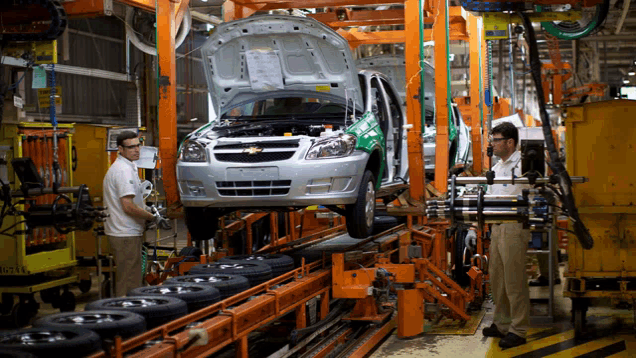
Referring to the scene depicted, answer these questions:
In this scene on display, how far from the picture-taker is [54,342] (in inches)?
157

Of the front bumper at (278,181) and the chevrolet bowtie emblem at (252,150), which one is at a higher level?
the chevrolet bowtie emblem at (252,150)

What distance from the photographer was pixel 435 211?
5.62 meters

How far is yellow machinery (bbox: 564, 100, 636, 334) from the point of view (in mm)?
7828

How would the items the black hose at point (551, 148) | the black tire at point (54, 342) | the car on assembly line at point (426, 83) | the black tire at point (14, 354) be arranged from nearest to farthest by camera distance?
the black tire at point (14, 354), the black tire at point (54, 342), the black hose at point (551, 148), the car on assembly line at point (426, 83)

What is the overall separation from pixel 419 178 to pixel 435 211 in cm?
309

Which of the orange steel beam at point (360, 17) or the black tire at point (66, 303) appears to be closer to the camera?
the black tire at point (66, 303)

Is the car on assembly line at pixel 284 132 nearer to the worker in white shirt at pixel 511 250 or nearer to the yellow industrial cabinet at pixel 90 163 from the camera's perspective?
the worker in white shirt at pixel 511 250

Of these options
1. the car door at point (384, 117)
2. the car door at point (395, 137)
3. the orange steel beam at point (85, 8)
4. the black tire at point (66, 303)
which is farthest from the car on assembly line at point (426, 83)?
the black tire at point (66, 303)

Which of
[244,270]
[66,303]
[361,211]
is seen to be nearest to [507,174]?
[361,211]

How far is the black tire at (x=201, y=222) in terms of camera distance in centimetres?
781

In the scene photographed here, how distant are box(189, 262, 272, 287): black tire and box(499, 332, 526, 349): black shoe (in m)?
2.31

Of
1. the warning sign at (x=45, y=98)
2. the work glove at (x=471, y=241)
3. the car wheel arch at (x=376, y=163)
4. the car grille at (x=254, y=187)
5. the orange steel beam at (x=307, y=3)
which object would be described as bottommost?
the work glove at (x=471, y=241)

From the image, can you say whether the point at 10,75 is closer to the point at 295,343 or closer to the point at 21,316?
the point at 21,316

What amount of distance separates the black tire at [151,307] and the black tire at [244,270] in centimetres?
122
